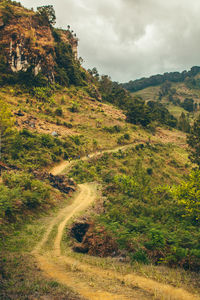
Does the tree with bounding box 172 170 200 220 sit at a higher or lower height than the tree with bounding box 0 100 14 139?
lower

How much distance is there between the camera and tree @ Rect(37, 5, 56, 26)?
84375 millimetres

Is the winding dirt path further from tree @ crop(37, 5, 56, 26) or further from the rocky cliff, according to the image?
tree @ crop(37, 5, 56, 26)

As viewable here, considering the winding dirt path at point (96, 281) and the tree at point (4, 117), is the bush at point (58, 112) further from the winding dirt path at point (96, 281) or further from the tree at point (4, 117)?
the winding dirt path at point (96, 281)

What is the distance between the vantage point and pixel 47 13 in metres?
86.9

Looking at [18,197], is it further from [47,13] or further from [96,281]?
[47,13]

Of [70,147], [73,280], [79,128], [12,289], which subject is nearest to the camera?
[12,289]

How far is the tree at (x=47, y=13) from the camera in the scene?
84.4 m

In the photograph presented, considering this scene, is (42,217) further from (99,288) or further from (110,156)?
(110,156)

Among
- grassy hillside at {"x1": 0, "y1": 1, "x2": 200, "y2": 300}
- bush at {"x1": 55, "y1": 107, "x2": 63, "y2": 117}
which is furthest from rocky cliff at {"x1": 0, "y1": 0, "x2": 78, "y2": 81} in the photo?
bush at {"x1": 55, "y1": 107, "x2": 63, "y2": 117}

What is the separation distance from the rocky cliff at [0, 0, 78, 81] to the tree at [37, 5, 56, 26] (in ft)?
14.1

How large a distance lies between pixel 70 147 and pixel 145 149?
22.6 m

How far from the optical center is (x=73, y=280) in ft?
24.3

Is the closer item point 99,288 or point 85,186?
point 99,288

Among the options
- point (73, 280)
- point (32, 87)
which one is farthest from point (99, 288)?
point (32, 87)
